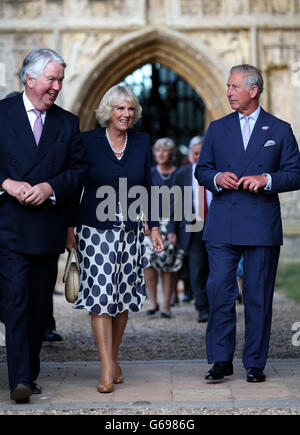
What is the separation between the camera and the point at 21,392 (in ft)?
15.2

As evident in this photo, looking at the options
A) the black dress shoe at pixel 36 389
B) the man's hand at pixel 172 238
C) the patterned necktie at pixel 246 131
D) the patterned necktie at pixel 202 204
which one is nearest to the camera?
the black dress shoe at pixel 36 389

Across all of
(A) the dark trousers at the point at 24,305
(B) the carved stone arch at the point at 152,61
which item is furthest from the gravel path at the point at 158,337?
(B) the carved stone arch at the point at 152,61

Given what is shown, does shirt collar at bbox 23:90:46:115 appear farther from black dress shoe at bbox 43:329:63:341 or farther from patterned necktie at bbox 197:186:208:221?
patterned necktie at bbox 197:186:208:221

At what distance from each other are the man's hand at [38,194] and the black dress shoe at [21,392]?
939mm

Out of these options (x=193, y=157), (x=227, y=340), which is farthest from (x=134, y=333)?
(x=227, y=340)

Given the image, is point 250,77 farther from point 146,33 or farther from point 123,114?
point 146,33

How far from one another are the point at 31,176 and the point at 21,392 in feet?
3.68

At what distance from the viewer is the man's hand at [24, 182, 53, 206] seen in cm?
468

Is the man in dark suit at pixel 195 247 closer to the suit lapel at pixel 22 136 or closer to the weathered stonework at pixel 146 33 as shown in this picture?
the suit lapel at pixel 22 136

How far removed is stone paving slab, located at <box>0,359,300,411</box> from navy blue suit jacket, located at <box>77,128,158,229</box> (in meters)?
0.93

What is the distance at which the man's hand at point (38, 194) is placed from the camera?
468 cm

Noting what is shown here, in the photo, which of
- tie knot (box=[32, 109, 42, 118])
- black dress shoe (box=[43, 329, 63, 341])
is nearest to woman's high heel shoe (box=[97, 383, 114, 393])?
tie knot (box=[32, 109, 42, 118])

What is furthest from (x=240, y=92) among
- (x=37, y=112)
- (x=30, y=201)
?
(x=30, y=201)
